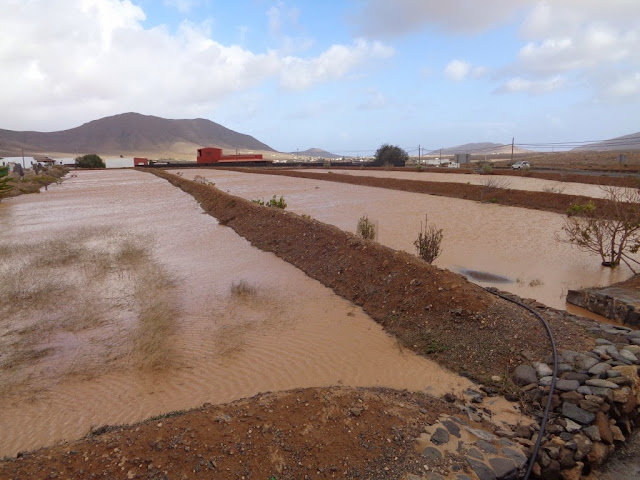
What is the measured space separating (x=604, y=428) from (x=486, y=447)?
1.34 metres

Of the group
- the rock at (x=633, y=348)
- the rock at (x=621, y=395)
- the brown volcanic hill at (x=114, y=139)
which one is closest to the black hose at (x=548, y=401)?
the rock at (x=621, y=395)

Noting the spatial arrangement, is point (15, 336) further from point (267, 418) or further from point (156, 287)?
point (267, 418)

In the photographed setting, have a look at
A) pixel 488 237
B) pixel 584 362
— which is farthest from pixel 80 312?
pixel 488 237

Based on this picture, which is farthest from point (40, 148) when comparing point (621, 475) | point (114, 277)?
point (621, 475)

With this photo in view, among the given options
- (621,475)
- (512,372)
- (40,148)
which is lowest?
(621,475)

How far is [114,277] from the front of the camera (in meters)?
9.99

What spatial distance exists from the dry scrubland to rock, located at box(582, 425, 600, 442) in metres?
5.01

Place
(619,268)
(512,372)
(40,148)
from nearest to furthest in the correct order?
(512,372)
(619,268)
(40,148)

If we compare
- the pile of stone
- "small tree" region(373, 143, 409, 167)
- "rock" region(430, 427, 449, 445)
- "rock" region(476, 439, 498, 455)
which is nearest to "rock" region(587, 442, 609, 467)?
the pile of stone

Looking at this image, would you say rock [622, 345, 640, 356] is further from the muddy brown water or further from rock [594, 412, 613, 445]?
the muddy brown water

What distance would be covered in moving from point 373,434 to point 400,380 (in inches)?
66.4

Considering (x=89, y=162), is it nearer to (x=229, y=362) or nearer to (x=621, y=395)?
(x=229, y=362)

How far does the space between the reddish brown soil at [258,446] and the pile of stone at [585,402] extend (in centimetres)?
119

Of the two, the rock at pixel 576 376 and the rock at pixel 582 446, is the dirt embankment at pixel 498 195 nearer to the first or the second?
the rock at pixel 576 376
